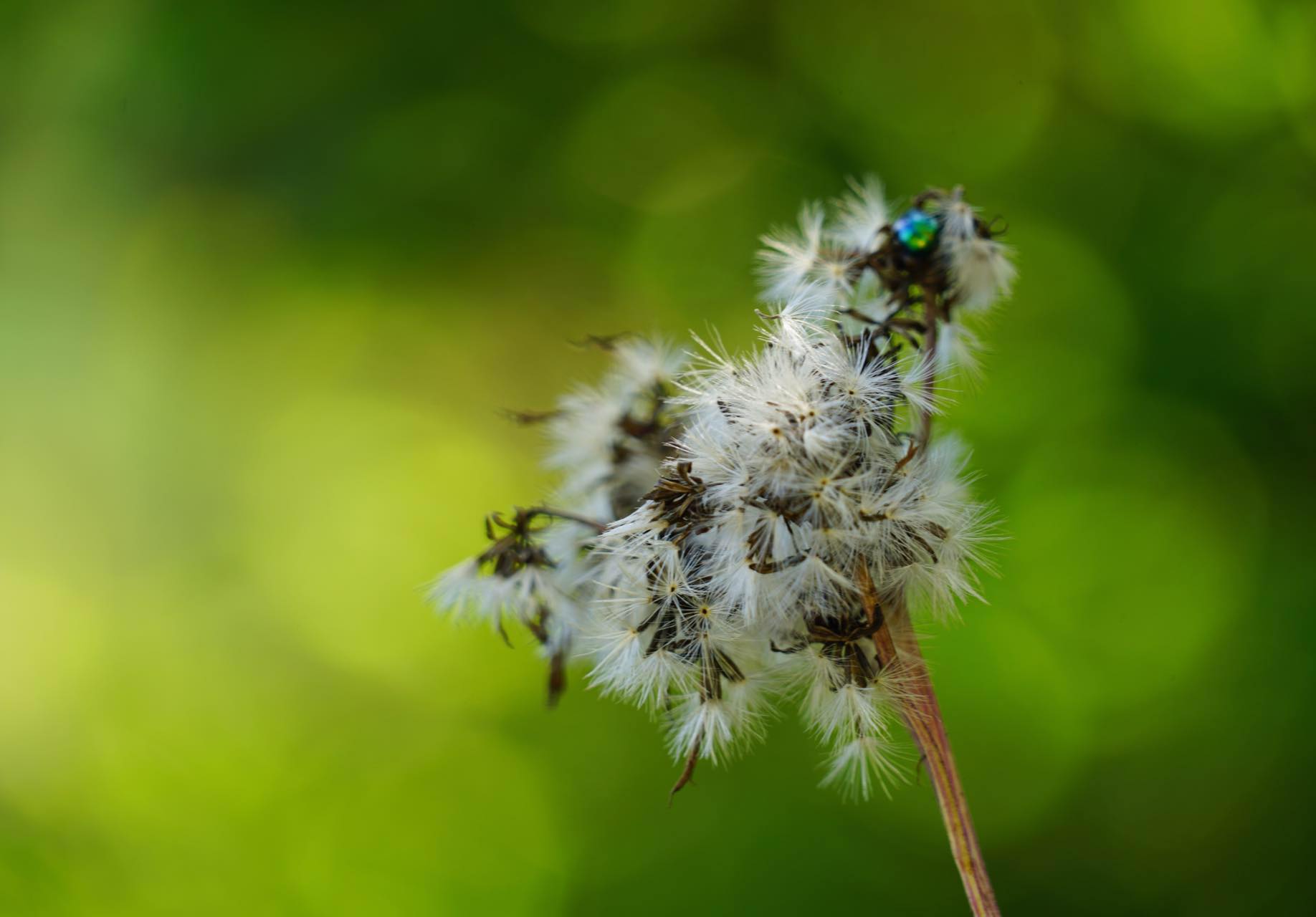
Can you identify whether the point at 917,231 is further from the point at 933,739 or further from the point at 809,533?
the point at 933,739

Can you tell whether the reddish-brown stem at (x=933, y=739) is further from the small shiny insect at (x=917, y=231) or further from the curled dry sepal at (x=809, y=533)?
the small shiny insect at (x=917, y=231)

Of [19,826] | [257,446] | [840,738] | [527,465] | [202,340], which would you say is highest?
[202,340]

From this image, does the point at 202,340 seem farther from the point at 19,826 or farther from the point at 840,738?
the point at 840,738

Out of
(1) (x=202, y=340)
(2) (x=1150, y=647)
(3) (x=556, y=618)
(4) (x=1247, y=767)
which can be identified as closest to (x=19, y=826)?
(1) (x=202, y=340)

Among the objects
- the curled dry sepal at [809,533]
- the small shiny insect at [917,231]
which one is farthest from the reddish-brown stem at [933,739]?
the small shiny insect at [917,231]

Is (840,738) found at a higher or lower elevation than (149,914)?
lower

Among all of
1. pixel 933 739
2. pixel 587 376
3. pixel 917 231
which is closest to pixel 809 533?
pixel 933 739

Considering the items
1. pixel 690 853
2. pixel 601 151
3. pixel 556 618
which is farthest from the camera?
pixel 601 151
